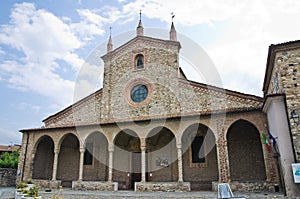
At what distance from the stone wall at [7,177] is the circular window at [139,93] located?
35.5 feet

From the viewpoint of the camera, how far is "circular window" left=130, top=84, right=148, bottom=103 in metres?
16.4

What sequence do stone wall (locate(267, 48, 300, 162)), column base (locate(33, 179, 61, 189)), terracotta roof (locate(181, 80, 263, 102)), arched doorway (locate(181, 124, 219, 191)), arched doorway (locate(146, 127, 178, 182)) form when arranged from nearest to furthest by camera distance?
stone wall (locate(267, 48, 300, 162))
terracotta roof (locate(181, 80, 263, 102))
arched doorway (locate(181, 124, 219, 191))
column base (locate(33, 179, 61, 189))
arched doorway (locate(146, 127, 178, 182))

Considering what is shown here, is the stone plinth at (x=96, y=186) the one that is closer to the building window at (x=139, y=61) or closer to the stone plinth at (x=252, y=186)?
the stone plinth at (x=252, y=186)

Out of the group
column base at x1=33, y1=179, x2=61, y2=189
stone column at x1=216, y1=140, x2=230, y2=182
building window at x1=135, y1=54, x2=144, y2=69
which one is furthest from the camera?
building window at x1=135, y1=54, x2=144, y2=69

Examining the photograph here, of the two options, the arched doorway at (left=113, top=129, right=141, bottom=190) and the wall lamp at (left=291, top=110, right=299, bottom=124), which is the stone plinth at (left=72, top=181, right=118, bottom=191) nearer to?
the arched doorway at (left=113, top=129, right=141, bottom=190)

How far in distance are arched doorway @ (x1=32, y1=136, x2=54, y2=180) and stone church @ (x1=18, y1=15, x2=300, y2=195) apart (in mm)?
70

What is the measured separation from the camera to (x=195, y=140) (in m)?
15.1

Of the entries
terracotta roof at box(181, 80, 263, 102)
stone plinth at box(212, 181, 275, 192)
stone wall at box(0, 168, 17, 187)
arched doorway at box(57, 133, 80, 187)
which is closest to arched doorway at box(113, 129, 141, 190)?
arched doorway at box(57, 133, 80, 187)

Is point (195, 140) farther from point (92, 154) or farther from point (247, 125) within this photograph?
point (92, 154)

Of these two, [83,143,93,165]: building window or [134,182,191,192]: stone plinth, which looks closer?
[134,182,191,192]: stone plinth

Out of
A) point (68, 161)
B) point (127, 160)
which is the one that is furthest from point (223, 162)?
point (68, 161)

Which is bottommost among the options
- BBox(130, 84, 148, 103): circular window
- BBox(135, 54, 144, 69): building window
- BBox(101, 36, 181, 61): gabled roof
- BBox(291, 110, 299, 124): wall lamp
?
BBox(291, 110, 299, 124): wall lamp

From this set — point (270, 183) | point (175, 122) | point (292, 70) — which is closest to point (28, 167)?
point (175, 122)

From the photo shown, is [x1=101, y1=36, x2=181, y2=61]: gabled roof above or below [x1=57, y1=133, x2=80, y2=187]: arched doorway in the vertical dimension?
above
